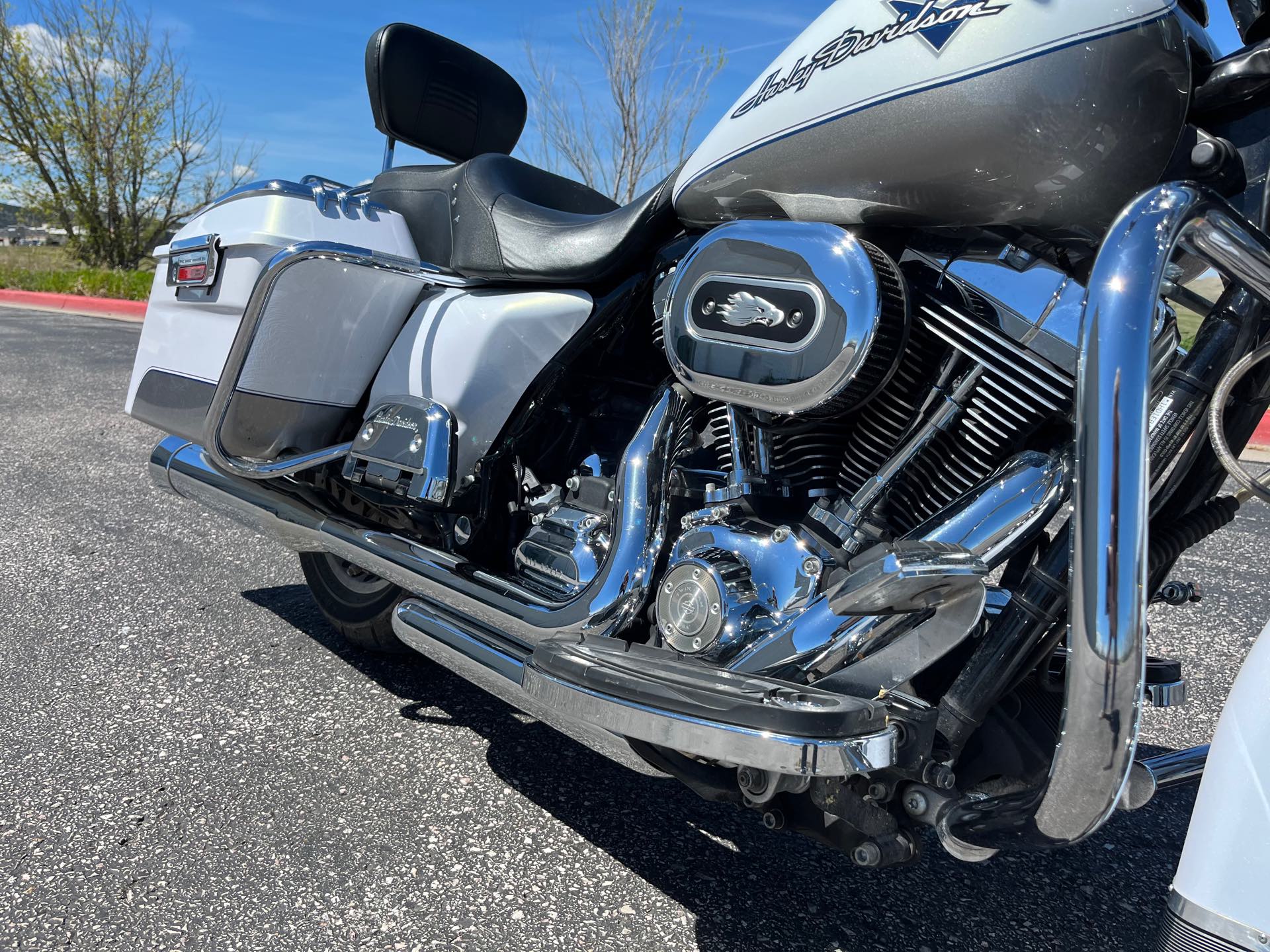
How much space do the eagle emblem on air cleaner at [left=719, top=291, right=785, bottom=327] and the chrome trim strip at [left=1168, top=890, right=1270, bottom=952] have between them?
3.19 ft

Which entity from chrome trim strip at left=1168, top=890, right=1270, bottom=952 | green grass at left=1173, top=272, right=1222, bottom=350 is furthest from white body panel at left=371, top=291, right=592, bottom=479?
chrome trim strip at left=1168, top=890, right=1270, bottom=952

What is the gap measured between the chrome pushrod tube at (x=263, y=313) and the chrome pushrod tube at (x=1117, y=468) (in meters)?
1.56

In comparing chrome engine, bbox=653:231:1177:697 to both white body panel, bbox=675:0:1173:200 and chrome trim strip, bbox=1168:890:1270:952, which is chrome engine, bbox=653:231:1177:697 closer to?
white body panel, bbox=675:0:1173:200

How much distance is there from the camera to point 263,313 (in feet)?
7.75

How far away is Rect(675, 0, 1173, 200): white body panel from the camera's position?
1417mm

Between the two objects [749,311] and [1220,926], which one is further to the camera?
[749,311]

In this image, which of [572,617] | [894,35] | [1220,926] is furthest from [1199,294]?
[572,617]

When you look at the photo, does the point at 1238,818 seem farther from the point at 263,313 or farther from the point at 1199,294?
the point at 263,313

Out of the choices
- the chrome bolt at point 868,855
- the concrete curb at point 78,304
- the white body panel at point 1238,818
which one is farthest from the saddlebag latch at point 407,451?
the concrete curb at point 78,304

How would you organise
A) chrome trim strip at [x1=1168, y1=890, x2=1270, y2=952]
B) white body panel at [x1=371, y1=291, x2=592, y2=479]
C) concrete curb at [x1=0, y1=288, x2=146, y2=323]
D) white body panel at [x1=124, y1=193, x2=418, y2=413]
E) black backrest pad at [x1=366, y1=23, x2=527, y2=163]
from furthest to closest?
concrete curb at [x1=0, y1=288, x2=146, y2=323]
black backrest pad at [x1=366, y1=23, x2=527, y2=163]
white body panel at [x1=124, y1=193, x2=418, y2=413]
white body panel at [x1=371, y1=291, x2=592, y2=479]
chrome trim strip at [x1=1168, y1=890, x2=1270, y2=952]

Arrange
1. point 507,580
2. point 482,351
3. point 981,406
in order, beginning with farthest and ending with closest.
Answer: point 482,351 < point 507,580 < point 981,406

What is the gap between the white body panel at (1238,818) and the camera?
112 centimetres

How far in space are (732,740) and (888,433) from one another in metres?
0.58

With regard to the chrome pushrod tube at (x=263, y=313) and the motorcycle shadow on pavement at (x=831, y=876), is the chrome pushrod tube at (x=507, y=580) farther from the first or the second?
the motorcycle shadow on pavement at (x=831, y=876)
